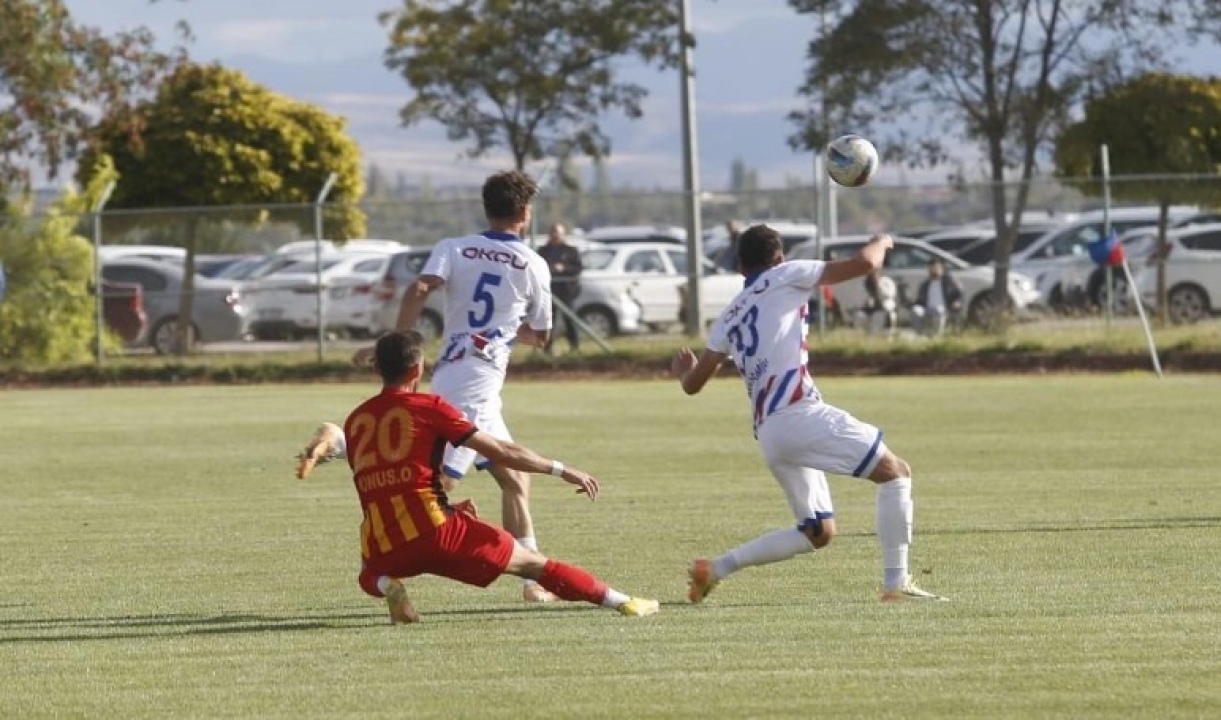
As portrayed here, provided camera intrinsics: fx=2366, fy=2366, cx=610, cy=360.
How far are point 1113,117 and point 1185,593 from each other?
26.5 meters

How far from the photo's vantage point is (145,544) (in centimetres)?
1313

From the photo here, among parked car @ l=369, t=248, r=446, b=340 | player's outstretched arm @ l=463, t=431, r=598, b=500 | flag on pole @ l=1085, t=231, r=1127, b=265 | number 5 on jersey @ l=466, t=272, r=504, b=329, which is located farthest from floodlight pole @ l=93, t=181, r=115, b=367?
player's outstretched arm @ l=463, t=431, r=598, b=500

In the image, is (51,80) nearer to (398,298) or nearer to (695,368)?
(398,298)

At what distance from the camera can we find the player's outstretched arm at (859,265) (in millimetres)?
9623

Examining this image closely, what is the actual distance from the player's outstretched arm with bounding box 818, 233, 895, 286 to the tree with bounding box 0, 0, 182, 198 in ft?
88.6

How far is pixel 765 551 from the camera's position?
10117 mm

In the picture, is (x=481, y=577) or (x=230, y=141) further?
(x=230, y=141)

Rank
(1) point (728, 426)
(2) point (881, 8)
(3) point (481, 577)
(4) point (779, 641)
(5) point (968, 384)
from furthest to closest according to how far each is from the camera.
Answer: (2) point (881, 8)
(5) point (968, 384)
(1) point (728, 426)
(3) point (481, 577)
(4) point (779, 641)

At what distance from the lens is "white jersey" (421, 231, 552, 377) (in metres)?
10.7

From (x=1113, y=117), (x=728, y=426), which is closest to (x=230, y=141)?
(x=1113, y=117)

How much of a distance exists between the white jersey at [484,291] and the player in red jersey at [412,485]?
1251 millimetres

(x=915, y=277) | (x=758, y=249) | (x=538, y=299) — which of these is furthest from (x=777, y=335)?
(x=915, y=277)

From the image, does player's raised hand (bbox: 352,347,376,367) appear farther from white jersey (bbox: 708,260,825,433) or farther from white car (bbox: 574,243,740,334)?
white car (bbox: 574,243,740,334)

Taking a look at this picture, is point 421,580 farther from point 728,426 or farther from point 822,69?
point 822,69
